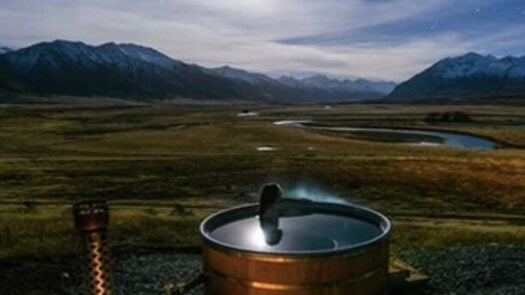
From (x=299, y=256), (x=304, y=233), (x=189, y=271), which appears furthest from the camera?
(x=189, y=271)

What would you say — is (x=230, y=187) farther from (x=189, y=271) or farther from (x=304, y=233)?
(x=304, y=233)

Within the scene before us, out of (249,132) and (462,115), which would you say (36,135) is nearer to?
(249,132)

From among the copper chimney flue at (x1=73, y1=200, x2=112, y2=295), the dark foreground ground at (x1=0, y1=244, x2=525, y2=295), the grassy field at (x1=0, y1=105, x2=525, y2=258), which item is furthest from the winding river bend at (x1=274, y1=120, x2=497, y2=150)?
the copper chimney flue at (x1=73, y1=200, x2=112, y2=295)

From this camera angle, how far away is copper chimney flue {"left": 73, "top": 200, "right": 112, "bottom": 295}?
A: 990 cm

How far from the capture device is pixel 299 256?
12234 mm

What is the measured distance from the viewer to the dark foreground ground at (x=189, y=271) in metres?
24.0

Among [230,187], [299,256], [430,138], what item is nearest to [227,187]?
[230,187]

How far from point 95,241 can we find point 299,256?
14.3 feet

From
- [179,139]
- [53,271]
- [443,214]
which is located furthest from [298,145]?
[53,271]

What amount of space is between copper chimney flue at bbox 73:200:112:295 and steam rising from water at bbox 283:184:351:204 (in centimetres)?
3350

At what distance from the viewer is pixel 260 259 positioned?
40.7 feet

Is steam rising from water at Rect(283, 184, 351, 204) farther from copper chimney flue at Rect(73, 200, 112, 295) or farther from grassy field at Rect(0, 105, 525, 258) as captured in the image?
copper chimney flue at Rect(73, 200, 112, 295)

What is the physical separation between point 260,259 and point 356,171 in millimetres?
42974

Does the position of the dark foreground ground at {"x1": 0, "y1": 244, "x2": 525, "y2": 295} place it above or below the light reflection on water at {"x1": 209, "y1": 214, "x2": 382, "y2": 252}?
below
